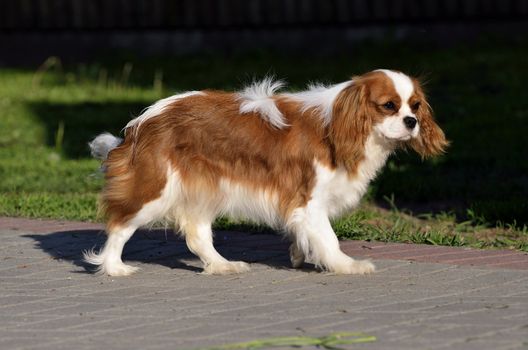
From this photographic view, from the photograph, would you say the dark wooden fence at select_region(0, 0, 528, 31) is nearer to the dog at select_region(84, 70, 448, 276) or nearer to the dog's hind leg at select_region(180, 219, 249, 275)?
the dog at select_region(84, 70, 448, 276)

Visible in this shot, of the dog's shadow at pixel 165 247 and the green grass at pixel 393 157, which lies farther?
the green grass at pixel 393 157

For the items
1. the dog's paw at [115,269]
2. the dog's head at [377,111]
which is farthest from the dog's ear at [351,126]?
the dog's paw at [115,269]

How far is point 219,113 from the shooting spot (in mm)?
6582

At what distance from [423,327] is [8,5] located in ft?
45.7

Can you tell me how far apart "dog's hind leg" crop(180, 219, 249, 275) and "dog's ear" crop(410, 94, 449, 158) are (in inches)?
49.1

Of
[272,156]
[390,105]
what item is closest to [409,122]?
[390,105]

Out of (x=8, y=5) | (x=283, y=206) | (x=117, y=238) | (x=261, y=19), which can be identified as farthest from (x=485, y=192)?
(x=8, y=5)

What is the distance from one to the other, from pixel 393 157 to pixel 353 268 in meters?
3.94

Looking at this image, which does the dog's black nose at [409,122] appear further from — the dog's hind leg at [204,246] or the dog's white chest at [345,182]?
the dog's hind leg at [204,246]

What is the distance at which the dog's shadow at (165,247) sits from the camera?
282 inches

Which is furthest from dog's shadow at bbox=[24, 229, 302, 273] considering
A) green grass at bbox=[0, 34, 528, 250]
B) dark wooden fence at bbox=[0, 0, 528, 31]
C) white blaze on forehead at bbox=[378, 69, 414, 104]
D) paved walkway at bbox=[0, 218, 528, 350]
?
dark wooden fence at bbox=[0, 0, 528, 31]

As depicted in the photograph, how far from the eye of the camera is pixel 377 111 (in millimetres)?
6406

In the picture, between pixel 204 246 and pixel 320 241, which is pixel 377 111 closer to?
pixel 320 241

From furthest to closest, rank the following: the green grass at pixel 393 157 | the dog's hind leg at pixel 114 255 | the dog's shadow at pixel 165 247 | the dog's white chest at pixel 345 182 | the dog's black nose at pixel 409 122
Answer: the green grass at pixel 393 157 → the dog's shadow at pixel 165 247 → the dog's hind leg at pixel 114 255 → the dog's white chest at pixel 345 182 → the dog's black nose at pixel 409 122
